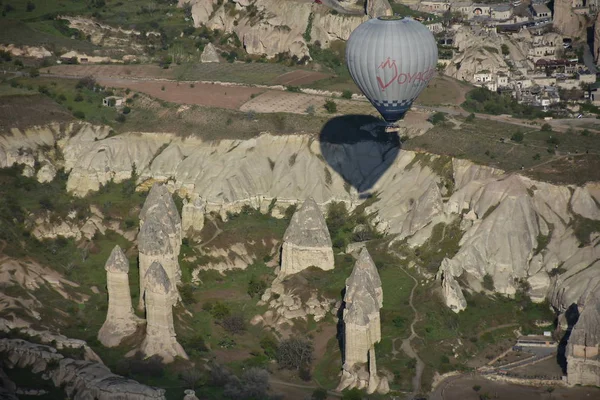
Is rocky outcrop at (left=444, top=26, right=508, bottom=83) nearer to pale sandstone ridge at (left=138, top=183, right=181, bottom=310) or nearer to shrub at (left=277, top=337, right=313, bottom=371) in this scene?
pale sandstone ridge at (left=138, top=183, right=181, bottom=310)

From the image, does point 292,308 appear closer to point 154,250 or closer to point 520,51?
point 154,250

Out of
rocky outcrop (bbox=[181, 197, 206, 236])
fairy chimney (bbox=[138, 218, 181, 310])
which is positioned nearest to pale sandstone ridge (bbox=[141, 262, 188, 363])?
fairy chimney (bbox=[138, 218, 181, 310])

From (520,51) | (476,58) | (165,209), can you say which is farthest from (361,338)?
(520,51)

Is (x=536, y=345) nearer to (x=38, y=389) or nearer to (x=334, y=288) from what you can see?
(x=334, y=288)

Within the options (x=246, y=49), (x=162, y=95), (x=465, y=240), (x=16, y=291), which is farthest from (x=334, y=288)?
(x=246, y=49)

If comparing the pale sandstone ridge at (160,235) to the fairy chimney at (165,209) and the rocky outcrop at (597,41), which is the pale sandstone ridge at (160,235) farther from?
the rocky outcrop at (597,41)

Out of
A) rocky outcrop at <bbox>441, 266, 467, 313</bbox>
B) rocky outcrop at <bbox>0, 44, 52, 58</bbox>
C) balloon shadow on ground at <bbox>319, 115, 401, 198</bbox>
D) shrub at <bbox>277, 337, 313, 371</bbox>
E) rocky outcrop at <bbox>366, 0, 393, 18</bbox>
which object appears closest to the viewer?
shrub at <bbox>277, 337, 313, 371</bbox>
